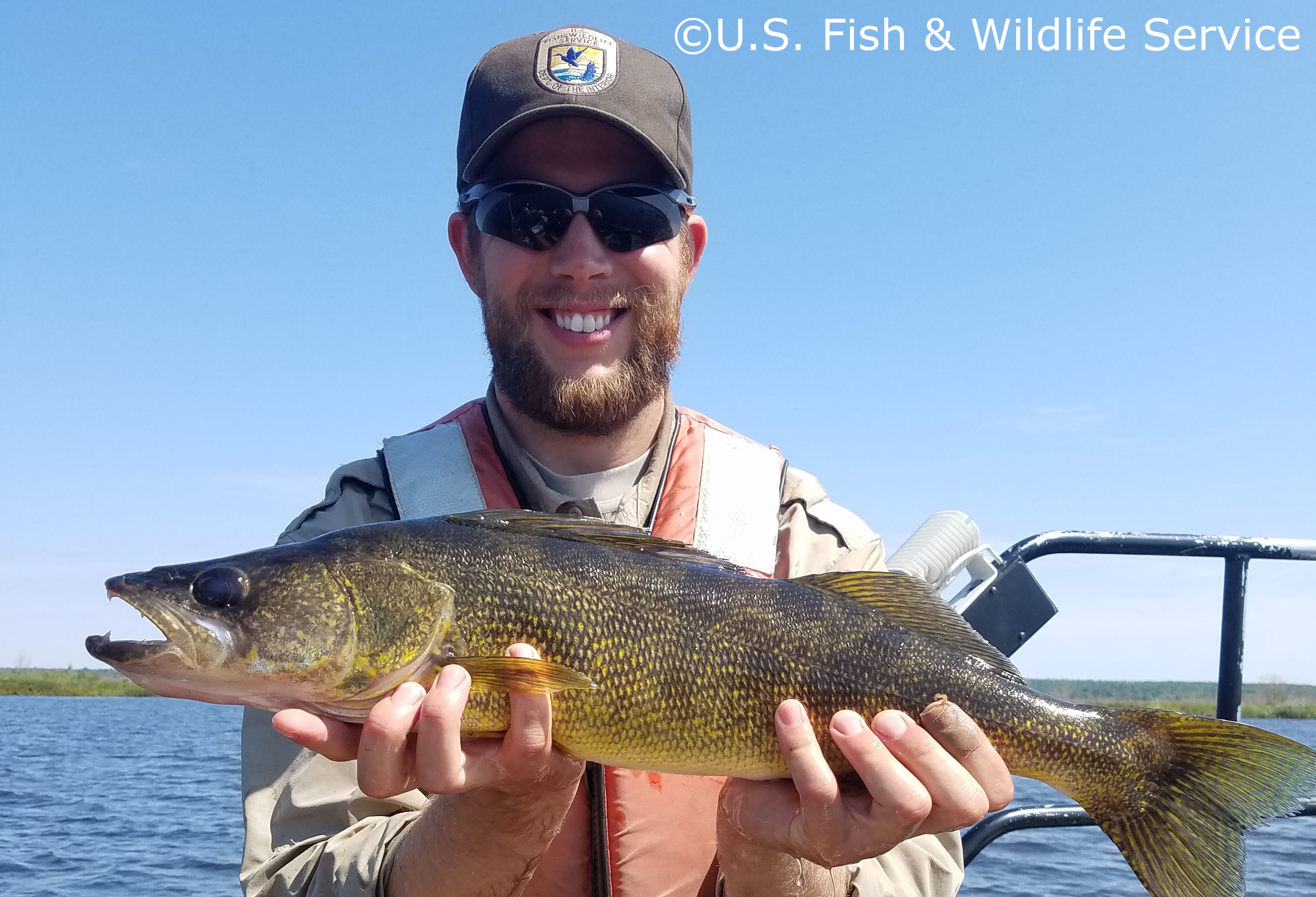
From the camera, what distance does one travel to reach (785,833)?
2814 mm

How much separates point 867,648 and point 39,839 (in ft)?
63.1

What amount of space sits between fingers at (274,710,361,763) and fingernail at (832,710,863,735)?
4.29 feet

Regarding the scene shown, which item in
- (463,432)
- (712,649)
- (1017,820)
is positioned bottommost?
(1017,820)

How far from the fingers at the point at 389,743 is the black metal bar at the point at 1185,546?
311 centimetres

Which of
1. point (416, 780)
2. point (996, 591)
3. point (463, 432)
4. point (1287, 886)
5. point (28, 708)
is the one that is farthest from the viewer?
point (28, 708)

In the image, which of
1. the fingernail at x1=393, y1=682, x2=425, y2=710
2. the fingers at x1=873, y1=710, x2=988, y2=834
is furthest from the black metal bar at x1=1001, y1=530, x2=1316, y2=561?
the fingernail at x1=393, y1=682, x2=425, y2=710

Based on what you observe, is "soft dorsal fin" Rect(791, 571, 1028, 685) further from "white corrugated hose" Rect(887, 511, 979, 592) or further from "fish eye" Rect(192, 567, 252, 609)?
"fish eye" Rect(192, 567, 252, 609)

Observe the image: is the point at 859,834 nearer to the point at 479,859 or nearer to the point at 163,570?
the point at 479,859

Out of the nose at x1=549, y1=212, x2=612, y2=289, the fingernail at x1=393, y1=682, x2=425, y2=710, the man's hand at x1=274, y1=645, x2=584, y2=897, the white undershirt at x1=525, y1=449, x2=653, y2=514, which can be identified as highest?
the nose at x1=549, y1=212, x2=612, y2=289

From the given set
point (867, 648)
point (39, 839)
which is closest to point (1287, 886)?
point (867, 648)

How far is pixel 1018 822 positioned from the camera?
4.09 metres

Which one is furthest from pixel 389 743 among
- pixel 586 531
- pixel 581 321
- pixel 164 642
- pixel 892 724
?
pixel 581 321

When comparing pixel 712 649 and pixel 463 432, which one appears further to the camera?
pixel 463 432

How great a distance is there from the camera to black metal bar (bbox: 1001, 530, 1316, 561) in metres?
4.26
